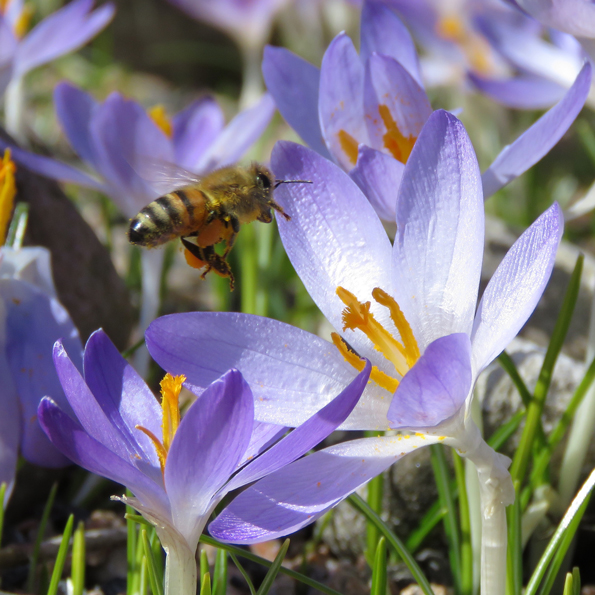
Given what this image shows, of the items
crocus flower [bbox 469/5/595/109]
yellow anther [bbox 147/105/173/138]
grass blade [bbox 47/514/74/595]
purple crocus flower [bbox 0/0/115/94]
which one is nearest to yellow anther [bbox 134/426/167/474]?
grass blade [bbox 47/514/74/595]

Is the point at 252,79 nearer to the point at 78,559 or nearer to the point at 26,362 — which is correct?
the point at 26,362

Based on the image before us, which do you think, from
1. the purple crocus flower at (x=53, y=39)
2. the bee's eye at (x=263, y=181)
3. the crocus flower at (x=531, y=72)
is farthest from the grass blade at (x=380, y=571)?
the purple crocus flower at (x=53, y=39)

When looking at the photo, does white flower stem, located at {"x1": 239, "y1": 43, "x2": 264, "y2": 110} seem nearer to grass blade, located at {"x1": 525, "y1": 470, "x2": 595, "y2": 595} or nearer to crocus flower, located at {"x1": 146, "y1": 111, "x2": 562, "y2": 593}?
crocus flower, located at {"x1": 146, "y1": 111, "x2": 562, "y2": 593}

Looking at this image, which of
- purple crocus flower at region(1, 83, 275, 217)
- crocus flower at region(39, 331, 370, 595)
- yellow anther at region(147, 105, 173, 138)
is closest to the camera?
crocus flower at region(39, 331, 370, 595)

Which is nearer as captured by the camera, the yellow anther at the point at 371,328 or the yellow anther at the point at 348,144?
the yellow anther at the point at 371,328

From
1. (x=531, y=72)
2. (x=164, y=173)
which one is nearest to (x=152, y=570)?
(x=164, y=173)

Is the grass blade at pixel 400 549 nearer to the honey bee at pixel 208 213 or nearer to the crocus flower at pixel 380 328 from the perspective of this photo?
the crocus flower at pixel 380 328
